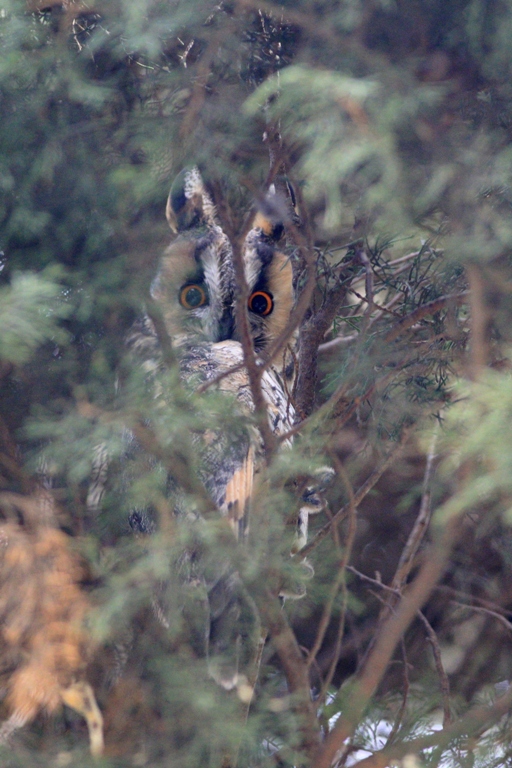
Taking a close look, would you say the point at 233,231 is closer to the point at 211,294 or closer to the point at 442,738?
the point at 211,294

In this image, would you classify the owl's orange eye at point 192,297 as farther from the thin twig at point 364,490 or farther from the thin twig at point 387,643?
the thin twig at point 387,643

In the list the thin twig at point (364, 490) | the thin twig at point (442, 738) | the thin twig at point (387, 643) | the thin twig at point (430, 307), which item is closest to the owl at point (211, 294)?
the thin twig at point (364, 490)

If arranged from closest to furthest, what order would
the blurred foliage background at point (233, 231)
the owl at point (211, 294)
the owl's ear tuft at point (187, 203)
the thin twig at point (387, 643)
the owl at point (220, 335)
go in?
the blurred foliage background at point (233, 231)
the thin twig at point (387, 643)
the owl at point (220, 335)
the owl at point (211, 294)
the owl's ear tuft at point (187, 203)

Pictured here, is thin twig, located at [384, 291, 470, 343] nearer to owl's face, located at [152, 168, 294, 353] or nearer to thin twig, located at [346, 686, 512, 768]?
owl's face, located at [152, 168, 294, 353]

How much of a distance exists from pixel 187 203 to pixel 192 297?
0.25 metres

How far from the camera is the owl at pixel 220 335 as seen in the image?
175 cm

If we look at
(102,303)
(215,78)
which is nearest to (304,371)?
(102,303)

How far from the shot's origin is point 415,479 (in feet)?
9.54

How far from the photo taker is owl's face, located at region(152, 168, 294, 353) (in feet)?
6.88

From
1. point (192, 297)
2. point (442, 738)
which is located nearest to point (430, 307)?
point (192, 297)

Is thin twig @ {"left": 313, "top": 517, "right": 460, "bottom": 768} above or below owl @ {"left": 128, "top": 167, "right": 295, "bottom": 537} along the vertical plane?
below

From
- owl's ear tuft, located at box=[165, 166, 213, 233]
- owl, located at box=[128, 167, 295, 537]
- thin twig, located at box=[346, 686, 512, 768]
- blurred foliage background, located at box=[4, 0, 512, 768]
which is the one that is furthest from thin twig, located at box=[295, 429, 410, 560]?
owl's ear tuft, located at box=[165, 166, 213, 233]

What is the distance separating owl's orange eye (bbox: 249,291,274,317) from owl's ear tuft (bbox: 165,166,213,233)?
24 cm

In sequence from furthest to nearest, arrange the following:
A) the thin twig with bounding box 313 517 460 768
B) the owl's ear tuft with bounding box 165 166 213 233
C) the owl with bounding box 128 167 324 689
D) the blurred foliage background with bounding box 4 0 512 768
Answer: the owl's ear tuft with bounding box 165 166 213 233 → the owl with bounding box 128 167 324 689 → the thin twig with bounding box 313 517 460 768 → the blurred foliage background with bounding box 4 0 512 768
